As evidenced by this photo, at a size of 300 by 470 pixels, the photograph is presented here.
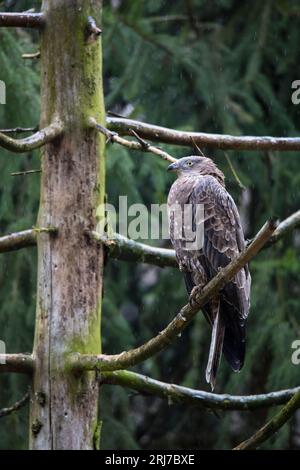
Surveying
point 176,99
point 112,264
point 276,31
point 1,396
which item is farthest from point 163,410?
point 276,31

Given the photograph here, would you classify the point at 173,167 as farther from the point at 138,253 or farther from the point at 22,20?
the point at 22,20

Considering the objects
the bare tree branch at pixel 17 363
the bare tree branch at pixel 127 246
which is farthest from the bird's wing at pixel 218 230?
the bare tree branch at pixel 17 363

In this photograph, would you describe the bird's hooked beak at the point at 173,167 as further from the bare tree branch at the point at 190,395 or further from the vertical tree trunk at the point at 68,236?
the bare tree branch at the point at 190,395

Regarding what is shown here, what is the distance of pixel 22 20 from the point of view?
4.80 meters

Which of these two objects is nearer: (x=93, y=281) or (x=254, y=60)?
(x=93, y=281)

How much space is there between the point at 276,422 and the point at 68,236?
4.40ft

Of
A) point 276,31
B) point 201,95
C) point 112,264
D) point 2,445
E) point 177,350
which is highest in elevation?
point 276,31

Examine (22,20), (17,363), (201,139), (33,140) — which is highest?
(22,20)

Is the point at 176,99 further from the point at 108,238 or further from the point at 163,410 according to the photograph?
the point at 108,238

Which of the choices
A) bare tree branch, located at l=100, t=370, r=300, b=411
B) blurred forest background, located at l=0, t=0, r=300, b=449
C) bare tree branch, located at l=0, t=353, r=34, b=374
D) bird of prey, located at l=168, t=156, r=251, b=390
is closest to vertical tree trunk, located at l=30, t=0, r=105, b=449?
bare tree branch, located at l=0, t=353, r=34, b=374

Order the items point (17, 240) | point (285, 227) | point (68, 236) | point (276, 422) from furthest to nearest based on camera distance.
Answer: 1. point (285, 227)
2. point (17, 240)
3. point (68, 236)
4. point (276, 422)

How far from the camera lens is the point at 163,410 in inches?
336

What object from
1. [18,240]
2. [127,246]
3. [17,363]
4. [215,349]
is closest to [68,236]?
[18,240]

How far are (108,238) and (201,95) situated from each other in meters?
3.24
